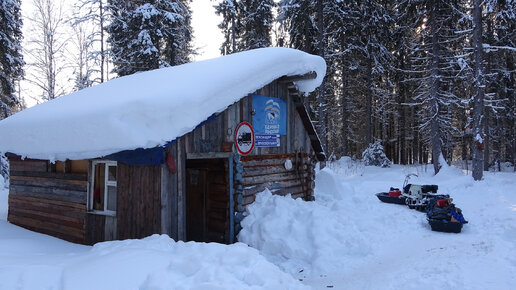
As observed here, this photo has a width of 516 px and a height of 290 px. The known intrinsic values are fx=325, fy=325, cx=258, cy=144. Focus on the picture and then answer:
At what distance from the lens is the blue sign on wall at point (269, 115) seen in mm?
8672

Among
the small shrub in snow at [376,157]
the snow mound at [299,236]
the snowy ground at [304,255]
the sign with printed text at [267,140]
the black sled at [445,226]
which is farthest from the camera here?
the small shrub in snow at [376,157]

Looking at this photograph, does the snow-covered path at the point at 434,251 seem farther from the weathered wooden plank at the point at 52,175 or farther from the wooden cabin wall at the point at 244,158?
the weathered wooden plank at the point at 52,175

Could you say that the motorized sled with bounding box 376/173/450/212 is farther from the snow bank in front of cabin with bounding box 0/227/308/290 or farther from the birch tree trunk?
the snow bank in front of cabin with bounding box 0/227/308/290

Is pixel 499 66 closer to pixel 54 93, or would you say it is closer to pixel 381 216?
pixel 381 216

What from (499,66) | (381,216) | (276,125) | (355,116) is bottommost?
(381,216)

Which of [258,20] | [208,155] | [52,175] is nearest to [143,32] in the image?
[258,20]

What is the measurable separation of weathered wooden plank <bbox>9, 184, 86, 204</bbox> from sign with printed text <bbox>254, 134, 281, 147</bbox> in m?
4.36

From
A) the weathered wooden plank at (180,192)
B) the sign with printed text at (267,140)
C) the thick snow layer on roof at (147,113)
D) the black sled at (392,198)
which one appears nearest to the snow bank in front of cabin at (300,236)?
the sign with printed text at (267,140)

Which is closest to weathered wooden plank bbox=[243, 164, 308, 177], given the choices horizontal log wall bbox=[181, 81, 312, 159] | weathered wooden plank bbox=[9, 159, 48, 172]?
horizontal log wall bbox=[181, 81, 312, 159]

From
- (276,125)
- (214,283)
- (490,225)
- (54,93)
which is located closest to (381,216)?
(490,225)

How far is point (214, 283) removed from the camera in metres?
3.93

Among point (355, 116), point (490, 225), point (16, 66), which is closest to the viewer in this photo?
point (490, 225)

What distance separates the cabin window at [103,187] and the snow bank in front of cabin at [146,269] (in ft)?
6.85

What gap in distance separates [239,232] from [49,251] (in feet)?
12.4
